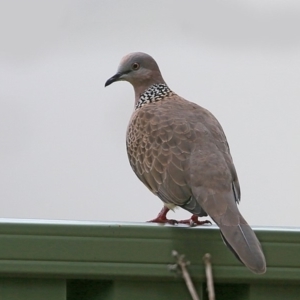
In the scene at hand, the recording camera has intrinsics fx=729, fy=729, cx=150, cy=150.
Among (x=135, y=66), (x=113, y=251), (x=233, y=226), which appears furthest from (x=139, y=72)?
(x=113, y=251)

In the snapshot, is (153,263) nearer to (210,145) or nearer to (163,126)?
(210,145)

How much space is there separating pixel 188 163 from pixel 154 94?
49.8 inches

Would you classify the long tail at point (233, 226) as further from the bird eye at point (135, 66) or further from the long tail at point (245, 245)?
the bird eye at point (135, 66)

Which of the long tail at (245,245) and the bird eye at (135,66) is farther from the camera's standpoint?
the bird eye at (135,66)

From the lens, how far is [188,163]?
121 inches

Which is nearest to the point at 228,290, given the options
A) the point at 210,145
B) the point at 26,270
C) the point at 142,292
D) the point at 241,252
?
the point at 241,252

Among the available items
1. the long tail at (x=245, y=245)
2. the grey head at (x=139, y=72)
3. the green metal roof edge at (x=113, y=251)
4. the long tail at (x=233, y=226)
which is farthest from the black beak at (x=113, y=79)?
the green metal roof edge at (x=113, y=251)

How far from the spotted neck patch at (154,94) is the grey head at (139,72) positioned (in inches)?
2.8

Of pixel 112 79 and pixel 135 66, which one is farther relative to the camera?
pixel 135 66

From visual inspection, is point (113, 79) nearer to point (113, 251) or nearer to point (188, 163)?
point (188, 163)

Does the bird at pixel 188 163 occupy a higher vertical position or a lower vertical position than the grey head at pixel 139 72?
lower

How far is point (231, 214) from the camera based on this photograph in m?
2.58

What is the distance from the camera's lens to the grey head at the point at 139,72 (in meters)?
4.51

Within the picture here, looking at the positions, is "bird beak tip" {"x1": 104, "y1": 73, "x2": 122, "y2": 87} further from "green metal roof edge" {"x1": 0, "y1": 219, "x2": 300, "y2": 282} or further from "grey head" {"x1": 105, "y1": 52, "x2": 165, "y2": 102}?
"green metal roof edge" {"x1": 0, "y1": 219, "x2": 300, "y2": 282}
